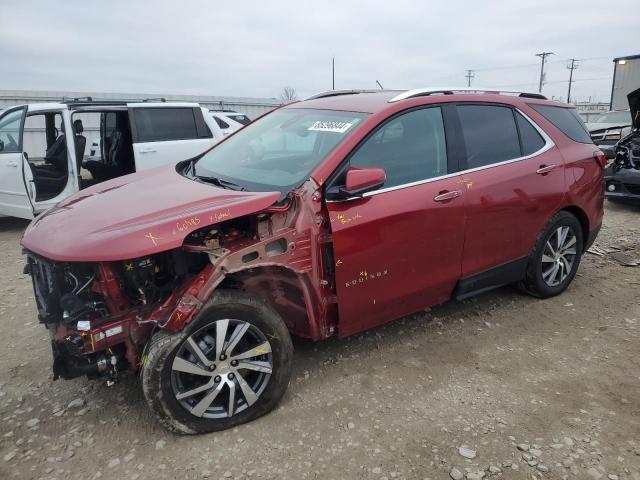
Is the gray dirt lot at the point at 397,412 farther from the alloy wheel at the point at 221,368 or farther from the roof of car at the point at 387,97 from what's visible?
the roof of car at the point at 387,97

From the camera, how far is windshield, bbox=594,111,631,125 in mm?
13430

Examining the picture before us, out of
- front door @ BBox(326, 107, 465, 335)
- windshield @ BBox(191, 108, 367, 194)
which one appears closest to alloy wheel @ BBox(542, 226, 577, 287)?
front door @ BBox(326, 107, 465, 335)

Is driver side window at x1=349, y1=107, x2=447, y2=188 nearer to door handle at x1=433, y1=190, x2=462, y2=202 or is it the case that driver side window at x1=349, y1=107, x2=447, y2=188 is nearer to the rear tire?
door handle at x1=433, y1=190, x2=462, y2=202

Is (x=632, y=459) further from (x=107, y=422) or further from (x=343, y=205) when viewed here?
(x=107, y=422)

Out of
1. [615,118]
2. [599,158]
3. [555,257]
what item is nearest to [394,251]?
[555,257]

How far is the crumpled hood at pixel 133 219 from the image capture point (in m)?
2.27

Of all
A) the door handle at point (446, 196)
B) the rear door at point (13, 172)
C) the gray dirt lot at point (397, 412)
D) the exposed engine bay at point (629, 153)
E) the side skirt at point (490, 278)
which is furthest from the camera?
the exposed engine bay at point (629, 153)

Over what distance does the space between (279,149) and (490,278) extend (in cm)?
189

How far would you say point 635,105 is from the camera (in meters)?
7.47

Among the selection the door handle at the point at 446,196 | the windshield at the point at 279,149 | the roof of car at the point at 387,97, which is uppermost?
the roof of car at the point at 387,97

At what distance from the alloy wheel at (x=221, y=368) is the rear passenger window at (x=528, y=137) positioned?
262cm

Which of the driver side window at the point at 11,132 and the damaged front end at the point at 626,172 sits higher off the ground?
the driver side window at the point at 11,132

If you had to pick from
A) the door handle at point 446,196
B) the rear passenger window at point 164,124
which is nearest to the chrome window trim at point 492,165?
the door handle at point 446,196

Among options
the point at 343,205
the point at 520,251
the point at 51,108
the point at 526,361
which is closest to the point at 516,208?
the point at 520,251
